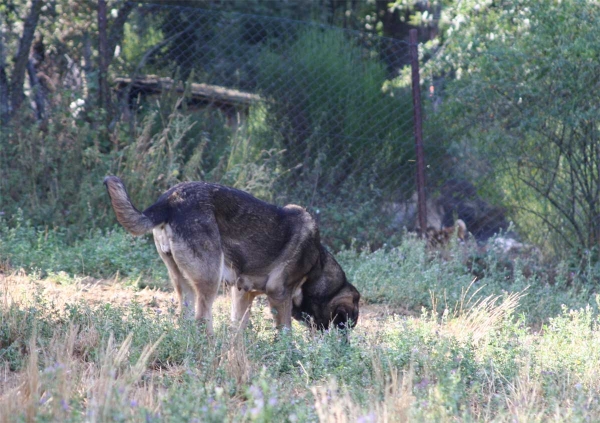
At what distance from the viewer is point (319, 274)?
22.4 ft

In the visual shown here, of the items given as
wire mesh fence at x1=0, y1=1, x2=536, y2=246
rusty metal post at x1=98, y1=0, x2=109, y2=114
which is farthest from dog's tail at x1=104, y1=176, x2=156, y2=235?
rusty metal post at x1=98, y1=0, x2=109, y2=114

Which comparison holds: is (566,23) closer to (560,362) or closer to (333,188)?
(333,188)

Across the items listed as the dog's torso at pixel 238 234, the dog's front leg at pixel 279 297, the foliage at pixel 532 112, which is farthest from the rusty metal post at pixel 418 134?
the dog's front leg at pixel 279 297

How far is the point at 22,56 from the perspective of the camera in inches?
417

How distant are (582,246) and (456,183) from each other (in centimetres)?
190

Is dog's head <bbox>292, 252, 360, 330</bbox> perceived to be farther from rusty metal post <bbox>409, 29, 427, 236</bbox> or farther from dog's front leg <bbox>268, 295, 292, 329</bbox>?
rusty metal post <bbox>409, 29, 427, 236</bbox>

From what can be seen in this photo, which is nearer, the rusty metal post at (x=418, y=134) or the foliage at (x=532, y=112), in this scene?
the foliage at (x=532, y=112)

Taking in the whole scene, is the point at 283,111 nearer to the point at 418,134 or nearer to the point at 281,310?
the point at 418,134

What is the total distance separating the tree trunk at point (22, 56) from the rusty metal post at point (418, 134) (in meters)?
5.03

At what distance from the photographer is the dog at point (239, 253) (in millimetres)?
5977

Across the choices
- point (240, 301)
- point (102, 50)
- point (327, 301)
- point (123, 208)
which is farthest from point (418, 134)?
point (123, 208)

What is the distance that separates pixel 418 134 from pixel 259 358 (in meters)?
5.95

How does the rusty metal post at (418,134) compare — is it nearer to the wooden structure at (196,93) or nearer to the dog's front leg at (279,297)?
the wooden structure at (196,93)

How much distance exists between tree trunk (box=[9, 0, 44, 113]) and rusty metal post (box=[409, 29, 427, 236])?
503 cm
